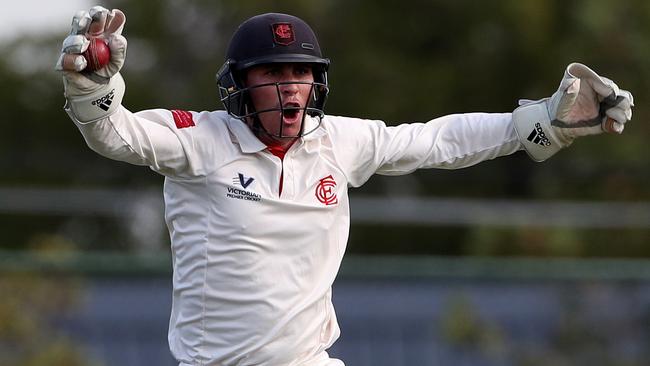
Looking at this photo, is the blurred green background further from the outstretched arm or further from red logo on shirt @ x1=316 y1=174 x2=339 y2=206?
the outstretched arm

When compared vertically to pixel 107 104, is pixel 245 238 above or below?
below

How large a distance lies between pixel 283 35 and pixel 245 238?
2.63 ft

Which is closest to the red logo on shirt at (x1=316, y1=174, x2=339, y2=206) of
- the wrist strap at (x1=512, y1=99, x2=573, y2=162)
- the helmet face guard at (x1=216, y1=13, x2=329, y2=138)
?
the helmet face guard at (x1=216, y1=13, x2=329, y2=138)

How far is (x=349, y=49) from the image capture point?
52.6ft

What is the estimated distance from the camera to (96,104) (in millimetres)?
5098

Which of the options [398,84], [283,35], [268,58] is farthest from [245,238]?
[398,84]

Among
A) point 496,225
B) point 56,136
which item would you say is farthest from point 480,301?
point 56,136

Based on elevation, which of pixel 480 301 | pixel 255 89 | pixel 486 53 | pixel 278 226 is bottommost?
pixel 480 301

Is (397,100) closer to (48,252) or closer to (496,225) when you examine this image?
(496,225)

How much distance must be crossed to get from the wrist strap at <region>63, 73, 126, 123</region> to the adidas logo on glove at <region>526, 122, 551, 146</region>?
1645mm

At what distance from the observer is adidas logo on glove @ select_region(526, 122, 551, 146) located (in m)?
5.72

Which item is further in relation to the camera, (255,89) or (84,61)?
(255,89)

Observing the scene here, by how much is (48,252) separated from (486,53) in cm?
670

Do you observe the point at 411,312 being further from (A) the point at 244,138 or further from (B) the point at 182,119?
(B) the point at 182,119
